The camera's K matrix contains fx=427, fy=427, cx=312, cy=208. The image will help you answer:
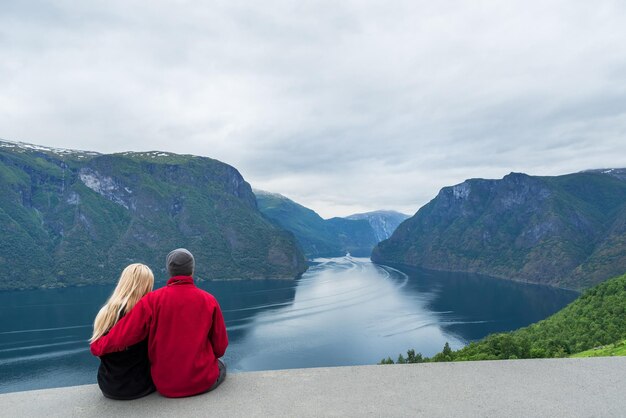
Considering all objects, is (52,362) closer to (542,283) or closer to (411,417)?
(411,417)

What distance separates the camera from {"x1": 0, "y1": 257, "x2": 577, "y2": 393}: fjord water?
62.1 meters

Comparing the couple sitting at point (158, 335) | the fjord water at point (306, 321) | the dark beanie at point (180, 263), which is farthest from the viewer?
the fjord water at point (306, 321)

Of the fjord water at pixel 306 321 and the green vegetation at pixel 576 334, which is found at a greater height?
the green vegetation at pixel 576 334

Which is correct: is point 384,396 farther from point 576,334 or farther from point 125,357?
point 576,334

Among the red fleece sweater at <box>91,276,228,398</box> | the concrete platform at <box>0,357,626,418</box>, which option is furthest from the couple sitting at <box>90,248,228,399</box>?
the concrete platform at <box>0,357,626,418</box>

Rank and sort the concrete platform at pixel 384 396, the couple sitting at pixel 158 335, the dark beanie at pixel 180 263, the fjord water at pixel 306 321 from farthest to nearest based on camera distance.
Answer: the fjord water at pixel 306 321, the dark beanie at pixel 180 263, the couple sitting at pixel 158 335, the concrete platform at pixel 384 396

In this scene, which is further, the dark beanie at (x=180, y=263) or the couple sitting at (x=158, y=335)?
the dark beanie at (x=180, y=263)

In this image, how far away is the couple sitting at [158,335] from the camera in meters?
4.39

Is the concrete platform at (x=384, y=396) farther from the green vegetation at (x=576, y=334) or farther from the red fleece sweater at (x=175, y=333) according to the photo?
the green vegetation at (x=576, y=334)

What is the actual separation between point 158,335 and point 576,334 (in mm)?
46527

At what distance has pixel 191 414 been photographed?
13.6 ft

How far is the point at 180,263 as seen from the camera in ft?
15.1

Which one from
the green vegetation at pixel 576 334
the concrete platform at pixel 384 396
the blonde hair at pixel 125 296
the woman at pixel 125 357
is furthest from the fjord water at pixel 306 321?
the blonde hair at pixel 125 296

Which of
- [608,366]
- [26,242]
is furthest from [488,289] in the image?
[26,242]
